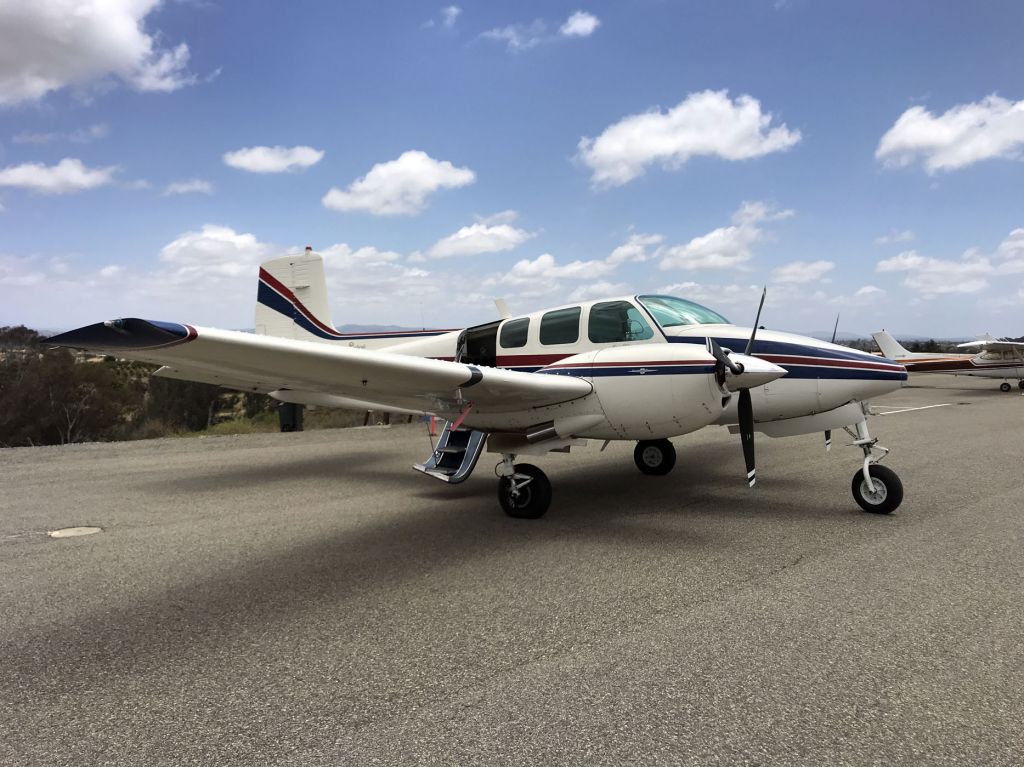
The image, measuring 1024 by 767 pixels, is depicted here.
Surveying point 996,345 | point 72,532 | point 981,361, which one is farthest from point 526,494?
point 981,361

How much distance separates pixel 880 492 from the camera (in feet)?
18.6

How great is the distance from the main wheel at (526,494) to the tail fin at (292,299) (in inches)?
229

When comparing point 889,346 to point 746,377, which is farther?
point 889,346

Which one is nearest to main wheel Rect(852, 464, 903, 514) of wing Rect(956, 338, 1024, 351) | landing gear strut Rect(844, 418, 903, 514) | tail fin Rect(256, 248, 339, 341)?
landing gear strut Rect(844, 418, 903, 514)

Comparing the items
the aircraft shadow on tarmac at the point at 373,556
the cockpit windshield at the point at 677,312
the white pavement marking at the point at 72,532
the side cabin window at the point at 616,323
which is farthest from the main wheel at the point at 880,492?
the white pavement marking at the point at 72,532

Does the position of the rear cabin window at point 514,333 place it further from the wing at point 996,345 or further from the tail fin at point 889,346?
the wing at point 996,345

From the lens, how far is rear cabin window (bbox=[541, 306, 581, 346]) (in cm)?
654

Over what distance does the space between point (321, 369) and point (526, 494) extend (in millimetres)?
2652

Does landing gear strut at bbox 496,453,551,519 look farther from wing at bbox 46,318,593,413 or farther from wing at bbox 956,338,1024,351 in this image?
wing at bbox 956,338,1024,351

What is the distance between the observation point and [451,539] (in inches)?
208

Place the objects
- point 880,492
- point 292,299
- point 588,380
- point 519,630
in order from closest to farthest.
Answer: point 519,630, point 588,380, point 880,492, point 292,299

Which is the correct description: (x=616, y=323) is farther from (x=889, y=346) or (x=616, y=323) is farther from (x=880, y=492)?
(x=889, y=346)

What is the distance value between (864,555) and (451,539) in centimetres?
334

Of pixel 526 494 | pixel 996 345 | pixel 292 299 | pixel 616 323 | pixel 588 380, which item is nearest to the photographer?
pixel 588 380
